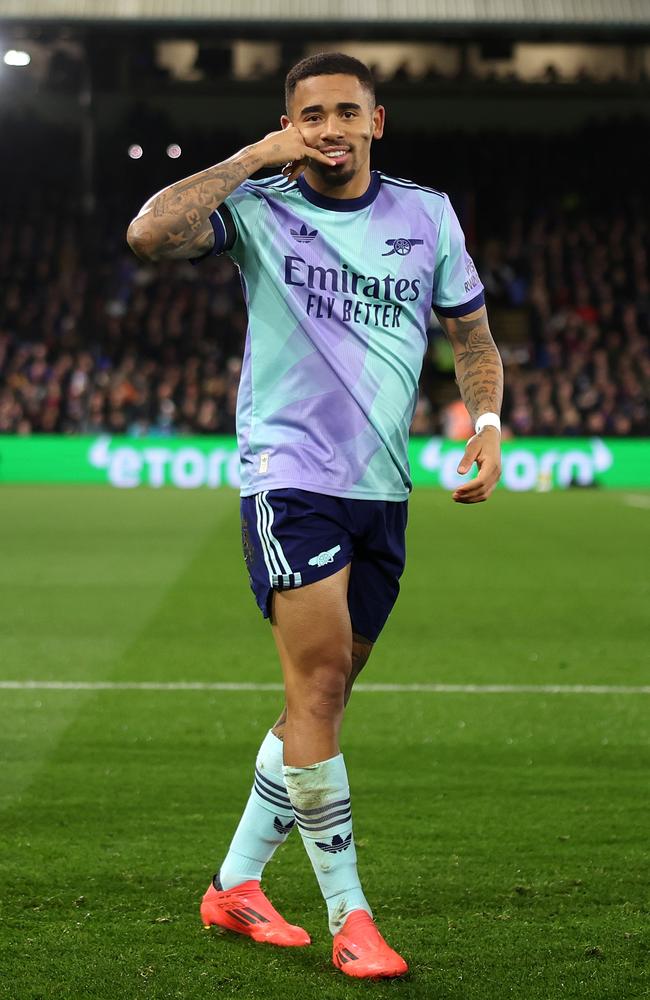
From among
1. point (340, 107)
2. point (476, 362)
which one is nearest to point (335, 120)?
point (340, 107)

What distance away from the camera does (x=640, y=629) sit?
8641mm

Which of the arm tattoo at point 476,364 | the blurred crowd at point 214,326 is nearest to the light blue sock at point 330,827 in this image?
the arm tattoo at point 476,364

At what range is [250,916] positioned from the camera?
3484mm

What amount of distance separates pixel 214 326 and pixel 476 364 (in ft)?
78.0

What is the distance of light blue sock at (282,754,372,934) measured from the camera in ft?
10.7

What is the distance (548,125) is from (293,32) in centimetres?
1011

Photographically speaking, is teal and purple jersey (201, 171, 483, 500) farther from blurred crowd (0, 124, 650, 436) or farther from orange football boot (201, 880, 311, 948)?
blurred crowd (0, 124, 650, 436)

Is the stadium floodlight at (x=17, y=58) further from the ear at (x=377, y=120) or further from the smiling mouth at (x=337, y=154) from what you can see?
the smiling mouth at (x=337, y=154)

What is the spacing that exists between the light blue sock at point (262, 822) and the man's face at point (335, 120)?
4.63 feet

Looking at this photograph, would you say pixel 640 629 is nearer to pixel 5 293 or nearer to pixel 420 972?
pixel 420 972

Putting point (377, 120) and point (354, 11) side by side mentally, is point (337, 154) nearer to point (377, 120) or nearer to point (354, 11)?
point (377, 120)

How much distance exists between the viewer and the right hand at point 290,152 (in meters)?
3.25

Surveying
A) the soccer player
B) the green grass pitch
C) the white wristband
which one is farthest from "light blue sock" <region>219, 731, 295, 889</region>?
the white wristband

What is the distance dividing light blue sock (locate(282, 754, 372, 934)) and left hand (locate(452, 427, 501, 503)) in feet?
2.26
